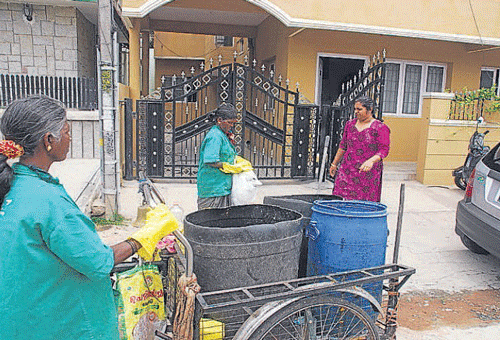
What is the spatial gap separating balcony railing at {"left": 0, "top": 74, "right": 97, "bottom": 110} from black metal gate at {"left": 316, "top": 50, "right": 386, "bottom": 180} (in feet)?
14.0

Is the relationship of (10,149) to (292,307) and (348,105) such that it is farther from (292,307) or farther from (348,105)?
(348,105)

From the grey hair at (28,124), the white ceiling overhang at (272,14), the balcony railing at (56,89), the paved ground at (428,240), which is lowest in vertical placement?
the paved ground at (428,240)

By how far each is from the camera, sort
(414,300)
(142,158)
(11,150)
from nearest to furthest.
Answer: (11,150), (414,300), (142,158)

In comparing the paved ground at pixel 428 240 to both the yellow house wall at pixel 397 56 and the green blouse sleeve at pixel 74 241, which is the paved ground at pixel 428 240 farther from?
the green blouse sleeve at pixel 74 241

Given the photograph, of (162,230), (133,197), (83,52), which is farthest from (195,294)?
(83,52)

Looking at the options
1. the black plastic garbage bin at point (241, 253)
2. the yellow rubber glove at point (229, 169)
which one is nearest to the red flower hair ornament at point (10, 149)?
the black plastic garbage bin at point (241, 253)

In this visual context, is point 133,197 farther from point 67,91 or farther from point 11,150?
point 11,150

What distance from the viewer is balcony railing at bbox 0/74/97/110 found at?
25.7 feet

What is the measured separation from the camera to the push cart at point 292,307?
213cm

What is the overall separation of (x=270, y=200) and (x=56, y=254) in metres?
1.81

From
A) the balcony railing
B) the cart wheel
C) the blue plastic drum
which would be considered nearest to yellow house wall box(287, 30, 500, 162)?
the balcony railing

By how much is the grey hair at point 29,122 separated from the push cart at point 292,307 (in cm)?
73

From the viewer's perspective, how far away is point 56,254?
5.15 ft

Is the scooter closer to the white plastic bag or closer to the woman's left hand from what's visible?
the woman's left hand
